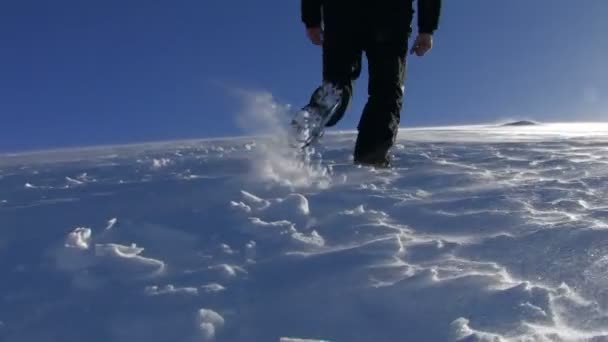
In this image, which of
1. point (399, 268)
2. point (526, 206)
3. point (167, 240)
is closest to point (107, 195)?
point (167, 240)

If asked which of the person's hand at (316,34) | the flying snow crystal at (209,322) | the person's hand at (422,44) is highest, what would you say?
the person's hand at (316,34)

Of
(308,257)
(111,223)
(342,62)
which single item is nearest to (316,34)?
(342,62)

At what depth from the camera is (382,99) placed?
3.20m

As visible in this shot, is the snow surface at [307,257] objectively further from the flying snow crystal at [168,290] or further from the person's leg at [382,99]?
the person's leg at [382,99]

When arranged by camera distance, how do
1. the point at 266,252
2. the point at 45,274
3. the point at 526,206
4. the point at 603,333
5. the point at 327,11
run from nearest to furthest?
the point at 603,333 < the point at 45,274 < the point at 266,252 < the point at 526,206 < the point at 327,11

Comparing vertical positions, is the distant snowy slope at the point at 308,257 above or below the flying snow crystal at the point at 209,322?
above

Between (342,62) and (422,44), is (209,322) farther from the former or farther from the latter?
(422,44)

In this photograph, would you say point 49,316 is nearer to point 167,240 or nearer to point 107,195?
point 167,240

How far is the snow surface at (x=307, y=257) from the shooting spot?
1.29 m

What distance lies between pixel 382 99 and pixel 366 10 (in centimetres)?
47

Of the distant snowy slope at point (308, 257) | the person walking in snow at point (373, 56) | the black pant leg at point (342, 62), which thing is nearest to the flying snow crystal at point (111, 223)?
the distant snowy slope at point (308, 257)

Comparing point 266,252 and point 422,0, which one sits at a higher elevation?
point 422,0

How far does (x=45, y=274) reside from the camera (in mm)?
1557

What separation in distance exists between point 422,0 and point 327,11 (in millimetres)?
522
